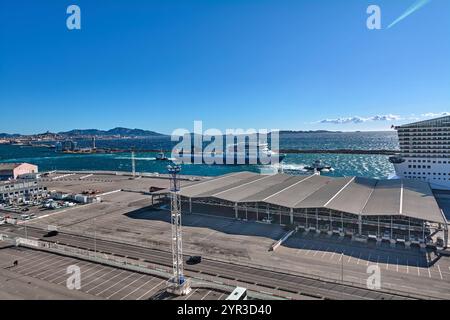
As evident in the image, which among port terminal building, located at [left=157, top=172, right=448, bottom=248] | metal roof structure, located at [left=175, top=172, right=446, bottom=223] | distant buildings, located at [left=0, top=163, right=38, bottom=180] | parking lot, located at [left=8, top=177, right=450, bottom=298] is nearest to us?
parking lot, located at [left=8, top=177, right=450, bottom=298]

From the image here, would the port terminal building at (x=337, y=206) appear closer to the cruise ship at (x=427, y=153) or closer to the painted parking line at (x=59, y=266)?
the cruise ship at (x=427, y=153)

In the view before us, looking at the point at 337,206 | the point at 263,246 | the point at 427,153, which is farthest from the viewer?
the point at 427,153

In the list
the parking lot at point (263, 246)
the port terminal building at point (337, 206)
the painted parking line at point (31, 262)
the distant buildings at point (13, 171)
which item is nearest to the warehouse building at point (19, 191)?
the parking lot at point (263, 246)

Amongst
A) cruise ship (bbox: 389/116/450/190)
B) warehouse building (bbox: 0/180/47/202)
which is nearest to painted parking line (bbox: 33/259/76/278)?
warehouse building (bbox: 0/180/47/202)

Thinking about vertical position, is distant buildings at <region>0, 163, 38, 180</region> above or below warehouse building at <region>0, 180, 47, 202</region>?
above

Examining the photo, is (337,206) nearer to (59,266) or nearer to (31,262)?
(59,266)

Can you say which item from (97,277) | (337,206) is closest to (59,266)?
(97,277)

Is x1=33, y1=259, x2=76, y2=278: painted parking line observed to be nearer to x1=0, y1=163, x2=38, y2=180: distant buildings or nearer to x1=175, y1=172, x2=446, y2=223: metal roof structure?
x1=175, y1=172, x2=446, y2=223: metal roof structure
